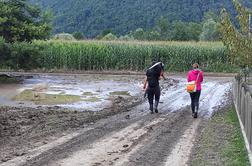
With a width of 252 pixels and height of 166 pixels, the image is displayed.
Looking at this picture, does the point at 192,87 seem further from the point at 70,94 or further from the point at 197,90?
the point at 70,94

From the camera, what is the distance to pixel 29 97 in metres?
20.5

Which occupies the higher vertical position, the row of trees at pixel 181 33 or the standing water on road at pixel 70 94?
the row of trees at pixel 181 33

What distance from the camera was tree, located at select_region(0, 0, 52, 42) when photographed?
28391 millimetres

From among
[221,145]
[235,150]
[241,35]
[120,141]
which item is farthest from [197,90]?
[235,150]

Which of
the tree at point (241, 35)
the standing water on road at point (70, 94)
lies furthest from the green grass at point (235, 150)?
the standing water on road at point (70, 94)

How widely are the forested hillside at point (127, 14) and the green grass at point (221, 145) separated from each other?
7681cm

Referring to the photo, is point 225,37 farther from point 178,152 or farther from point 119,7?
point 119,7

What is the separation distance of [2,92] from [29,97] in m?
2.81

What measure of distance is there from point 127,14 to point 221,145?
8331 cm

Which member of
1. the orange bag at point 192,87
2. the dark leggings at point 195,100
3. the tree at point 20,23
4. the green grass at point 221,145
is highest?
the tree at point 20,23

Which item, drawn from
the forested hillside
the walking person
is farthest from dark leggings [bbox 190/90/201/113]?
the forested hillside

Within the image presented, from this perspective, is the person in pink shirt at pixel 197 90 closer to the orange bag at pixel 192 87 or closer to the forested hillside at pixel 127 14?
the orange bag at pixel 192 87

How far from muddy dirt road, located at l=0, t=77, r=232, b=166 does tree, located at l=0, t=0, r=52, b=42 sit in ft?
41.4

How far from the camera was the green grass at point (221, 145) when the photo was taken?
9.67 meters
